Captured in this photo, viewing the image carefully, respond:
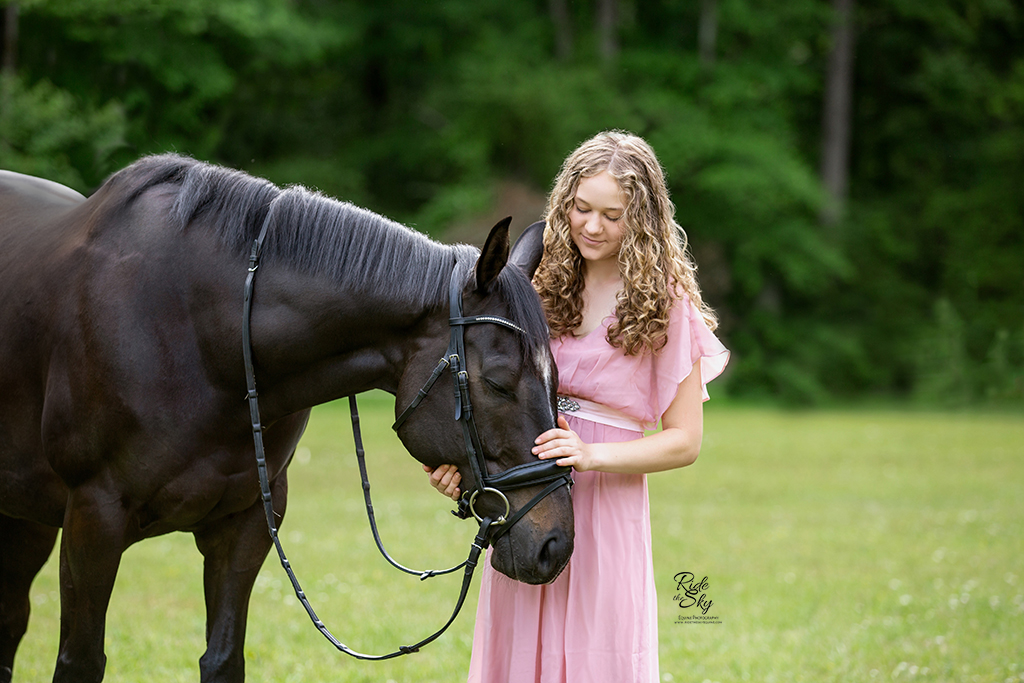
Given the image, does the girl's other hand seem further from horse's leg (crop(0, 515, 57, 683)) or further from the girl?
horse's leg (crop(0, 515, 57, 683))

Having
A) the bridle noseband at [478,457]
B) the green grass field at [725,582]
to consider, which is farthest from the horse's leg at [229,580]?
the green grass field at [725,582]

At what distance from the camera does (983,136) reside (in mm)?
26703

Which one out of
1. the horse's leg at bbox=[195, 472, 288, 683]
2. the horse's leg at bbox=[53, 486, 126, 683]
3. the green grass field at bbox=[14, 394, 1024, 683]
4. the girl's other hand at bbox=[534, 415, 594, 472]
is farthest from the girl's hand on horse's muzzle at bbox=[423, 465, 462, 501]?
the green grass field at bbox=[14, 394, 1024, 683]

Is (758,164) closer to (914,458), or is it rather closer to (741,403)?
Answer: (741,403)

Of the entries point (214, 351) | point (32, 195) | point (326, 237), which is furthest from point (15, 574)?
point (326, 237)

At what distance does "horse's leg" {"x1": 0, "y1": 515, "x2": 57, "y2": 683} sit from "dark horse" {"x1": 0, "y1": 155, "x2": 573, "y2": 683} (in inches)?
33.1

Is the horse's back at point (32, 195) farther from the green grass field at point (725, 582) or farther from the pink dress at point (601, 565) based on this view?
the green grass field at point (725, 582)

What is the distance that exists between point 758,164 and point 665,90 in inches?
126

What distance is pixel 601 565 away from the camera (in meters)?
2.74

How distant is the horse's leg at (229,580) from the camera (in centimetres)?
288

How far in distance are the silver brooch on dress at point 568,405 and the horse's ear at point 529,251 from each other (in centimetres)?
39

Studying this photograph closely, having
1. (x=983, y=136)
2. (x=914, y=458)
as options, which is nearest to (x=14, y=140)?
(x=914, y=458)

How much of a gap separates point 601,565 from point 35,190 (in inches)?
92.9

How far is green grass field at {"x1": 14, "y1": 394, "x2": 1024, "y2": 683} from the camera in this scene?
15.7 feet
